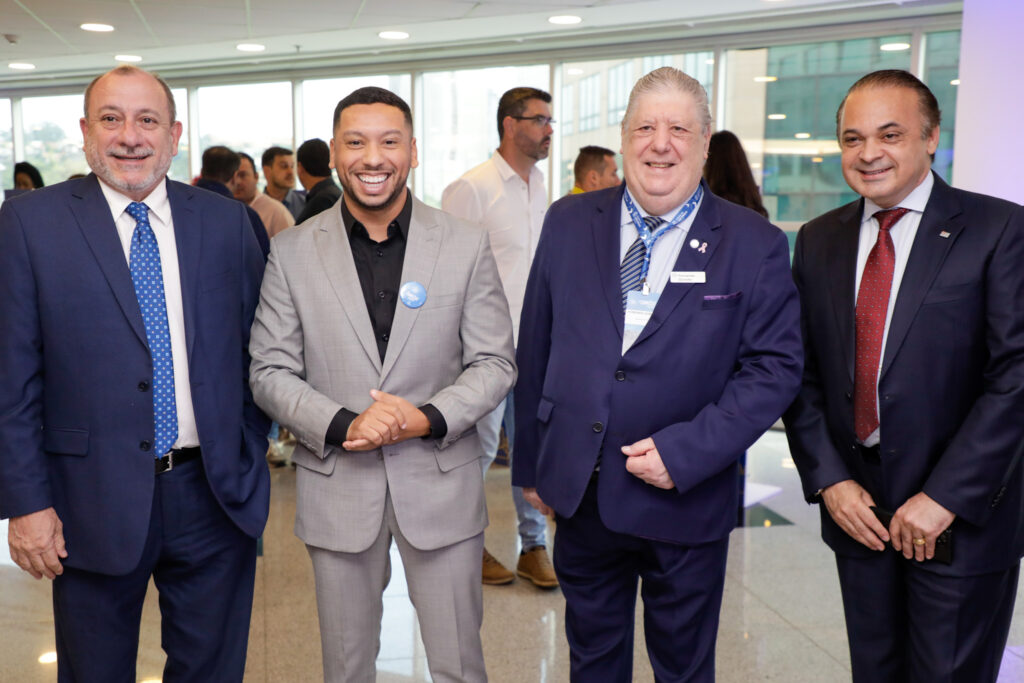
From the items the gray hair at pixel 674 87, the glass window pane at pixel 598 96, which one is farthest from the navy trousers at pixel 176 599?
the glass window pane at pixel 598 96

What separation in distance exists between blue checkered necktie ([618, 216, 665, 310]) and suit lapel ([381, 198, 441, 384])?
1.49ft

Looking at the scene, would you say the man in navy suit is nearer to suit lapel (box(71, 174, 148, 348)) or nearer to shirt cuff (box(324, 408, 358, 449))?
shirt cuff (box(324, 408, 358, 449))

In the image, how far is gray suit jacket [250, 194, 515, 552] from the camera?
7.08ft

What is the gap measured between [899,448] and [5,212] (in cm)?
209

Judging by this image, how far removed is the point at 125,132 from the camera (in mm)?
2094

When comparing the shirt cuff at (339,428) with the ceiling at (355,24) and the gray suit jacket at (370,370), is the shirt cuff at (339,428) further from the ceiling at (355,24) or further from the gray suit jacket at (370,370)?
the ceiling at (355,24)

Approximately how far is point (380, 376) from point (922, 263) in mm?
1272

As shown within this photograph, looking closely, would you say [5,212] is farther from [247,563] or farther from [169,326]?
[247,563]

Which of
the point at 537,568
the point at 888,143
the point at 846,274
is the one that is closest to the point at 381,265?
the point at 846,274

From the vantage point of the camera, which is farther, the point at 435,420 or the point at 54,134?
the point at 54,134

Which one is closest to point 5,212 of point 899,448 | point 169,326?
point 169,326

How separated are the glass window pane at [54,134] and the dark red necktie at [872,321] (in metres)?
11.3

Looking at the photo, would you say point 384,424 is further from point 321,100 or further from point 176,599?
point 321,100

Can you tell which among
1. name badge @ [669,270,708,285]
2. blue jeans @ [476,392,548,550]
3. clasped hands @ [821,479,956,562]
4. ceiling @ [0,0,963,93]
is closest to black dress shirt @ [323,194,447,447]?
name badge @ [669,270,708,285]
